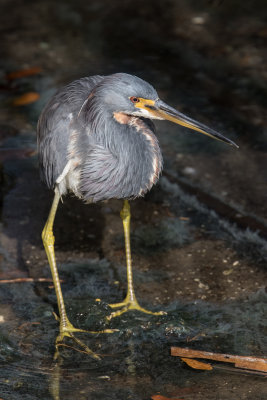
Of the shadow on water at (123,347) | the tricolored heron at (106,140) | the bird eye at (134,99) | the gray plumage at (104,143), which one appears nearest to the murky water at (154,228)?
the shadow on water at (123,347)

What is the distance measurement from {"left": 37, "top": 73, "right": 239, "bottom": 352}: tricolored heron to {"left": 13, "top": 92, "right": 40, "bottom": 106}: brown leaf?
2.75 m

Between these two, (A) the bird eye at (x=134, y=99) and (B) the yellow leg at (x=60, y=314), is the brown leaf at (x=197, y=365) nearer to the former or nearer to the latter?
(B) the yellow leg at (x=60, y=314)

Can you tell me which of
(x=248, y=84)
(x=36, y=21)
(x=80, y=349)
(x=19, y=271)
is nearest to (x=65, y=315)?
(x=80, y=349)

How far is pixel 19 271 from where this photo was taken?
539 centimetres

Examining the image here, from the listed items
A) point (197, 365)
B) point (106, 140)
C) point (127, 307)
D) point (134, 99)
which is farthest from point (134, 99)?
point (197, 365)

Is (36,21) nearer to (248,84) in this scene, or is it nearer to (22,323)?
(248,84)

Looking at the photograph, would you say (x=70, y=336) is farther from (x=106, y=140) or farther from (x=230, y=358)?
(x=106, y=140)

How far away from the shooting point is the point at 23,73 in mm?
8203

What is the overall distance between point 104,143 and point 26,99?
328 centimetres

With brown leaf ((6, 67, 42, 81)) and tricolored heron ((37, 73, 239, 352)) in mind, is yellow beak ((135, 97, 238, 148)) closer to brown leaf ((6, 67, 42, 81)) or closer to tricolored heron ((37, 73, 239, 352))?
tricolored heron ((37, 73, 239, 352))

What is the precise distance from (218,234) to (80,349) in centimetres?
170

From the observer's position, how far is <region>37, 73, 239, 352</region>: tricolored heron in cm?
455

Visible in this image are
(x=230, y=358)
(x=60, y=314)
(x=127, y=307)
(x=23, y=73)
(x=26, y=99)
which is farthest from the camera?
(x=23, y=73)

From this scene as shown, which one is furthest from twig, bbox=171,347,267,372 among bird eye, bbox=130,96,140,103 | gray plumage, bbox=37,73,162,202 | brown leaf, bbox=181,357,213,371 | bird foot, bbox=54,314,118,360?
bird eye, bbox=130,96,140,103
